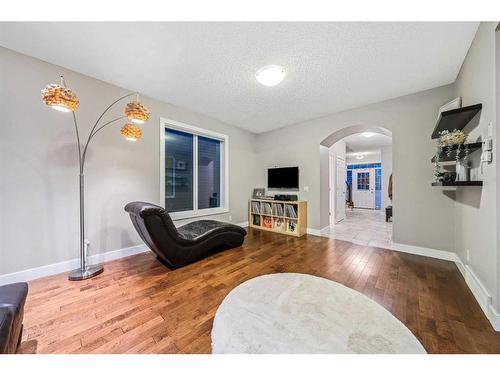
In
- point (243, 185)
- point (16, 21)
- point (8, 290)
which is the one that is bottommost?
point (8, 290)

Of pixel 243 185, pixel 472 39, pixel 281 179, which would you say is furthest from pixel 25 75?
pixel 472 39

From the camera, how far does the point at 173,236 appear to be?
2406 millimetres

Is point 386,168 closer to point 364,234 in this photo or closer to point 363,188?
point 363,188

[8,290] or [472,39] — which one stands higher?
[472,39]

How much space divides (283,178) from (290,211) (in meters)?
0.91

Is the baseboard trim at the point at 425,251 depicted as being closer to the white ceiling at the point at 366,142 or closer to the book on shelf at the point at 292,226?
the book on shelf at the point at 292,226

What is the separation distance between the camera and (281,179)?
468 centimetres

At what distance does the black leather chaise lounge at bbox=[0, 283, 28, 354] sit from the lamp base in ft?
3.75

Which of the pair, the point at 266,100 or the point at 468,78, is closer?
the point at 468,78

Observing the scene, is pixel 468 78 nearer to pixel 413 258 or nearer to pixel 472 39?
pixel 472 39

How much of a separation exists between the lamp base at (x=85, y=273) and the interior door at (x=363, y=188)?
970 centimetres

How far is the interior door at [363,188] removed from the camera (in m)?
8.52
